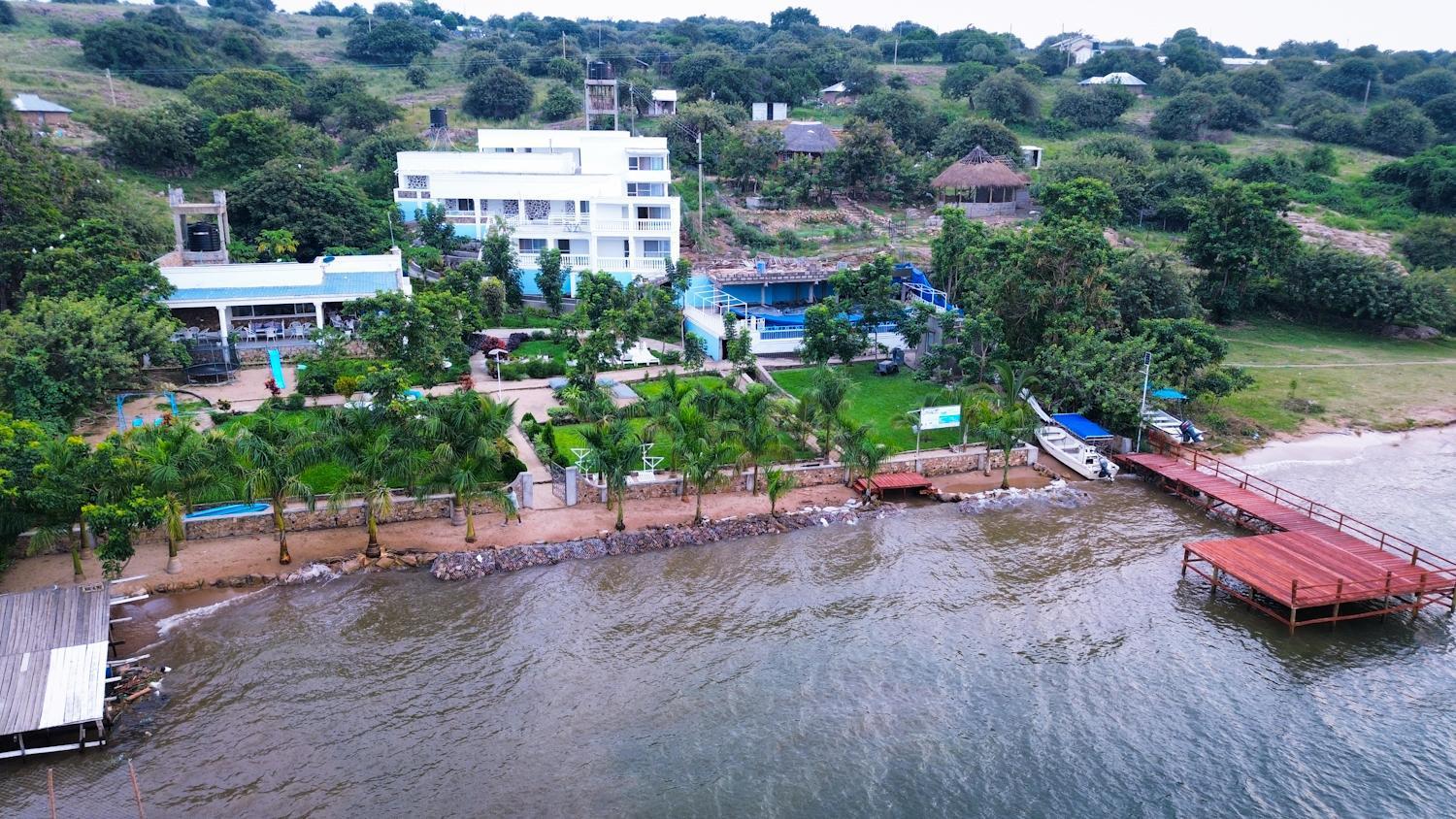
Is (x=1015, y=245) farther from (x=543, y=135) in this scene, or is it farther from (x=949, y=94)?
(x=949, y=94)

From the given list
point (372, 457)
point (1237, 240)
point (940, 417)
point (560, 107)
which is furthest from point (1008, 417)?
point (560, 107)

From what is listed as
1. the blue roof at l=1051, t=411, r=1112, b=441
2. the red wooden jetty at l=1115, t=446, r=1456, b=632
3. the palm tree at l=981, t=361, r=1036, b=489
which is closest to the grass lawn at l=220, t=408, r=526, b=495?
the palm tree at l=981, t=361, r=1036, b=489

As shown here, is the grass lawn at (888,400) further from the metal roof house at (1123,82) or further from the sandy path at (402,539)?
the metal roof house at (1123,82)

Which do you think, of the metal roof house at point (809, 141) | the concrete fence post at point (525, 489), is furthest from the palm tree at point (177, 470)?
the metal roof house at point (809, 141)

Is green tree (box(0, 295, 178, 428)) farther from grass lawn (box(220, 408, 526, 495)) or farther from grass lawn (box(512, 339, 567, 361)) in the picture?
grass lawn (box(512, 339, 567, 361))

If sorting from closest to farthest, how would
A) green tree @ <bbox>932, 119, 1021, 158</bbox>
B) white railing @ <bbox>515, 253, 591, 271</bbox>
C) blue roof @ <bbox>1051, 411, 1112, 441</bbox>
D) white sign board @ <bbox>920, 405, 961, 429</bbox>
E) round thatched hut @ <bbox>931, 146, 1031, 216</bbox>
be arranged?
white sign board @ <bbox>920, 405, 961, 429</bbox>, blue roof @ <bbox>1051, 411, 1112, 441</bbox>, white railing @ <bbox>515, 253, 591, 271</bbox>, round thatched hut @ <bbox>931, 146, 1031, 216</bbox>, green tree @ <bbox>932, 119, 1021, 158</bbox>

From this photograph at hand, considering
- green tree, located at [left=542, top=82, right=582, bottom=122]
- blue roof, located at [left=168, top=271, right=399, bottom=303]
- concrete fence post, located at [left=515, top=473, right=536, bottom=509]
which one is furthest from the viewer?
green tree, located at [left=542, top=82, right=582, bottom=122]
